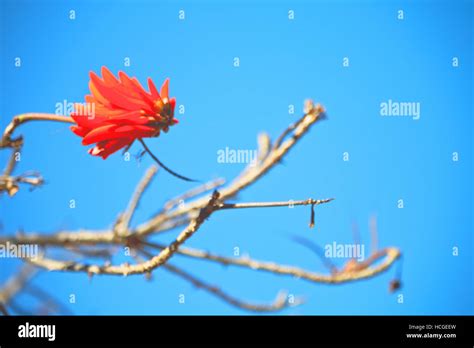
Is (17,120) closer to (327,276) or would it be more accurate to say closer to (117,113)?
(117,113)

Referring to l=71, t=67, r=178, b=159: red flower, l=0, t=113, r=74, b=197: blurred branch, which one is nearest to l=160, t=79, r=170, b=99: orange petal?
l=71, t=67, r=178, b=159: red flower

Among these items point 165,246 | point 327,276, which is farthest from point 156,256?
point 327,276

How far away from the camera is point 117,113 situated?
126 centimetres

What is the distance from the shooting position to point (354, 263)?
168 cm
